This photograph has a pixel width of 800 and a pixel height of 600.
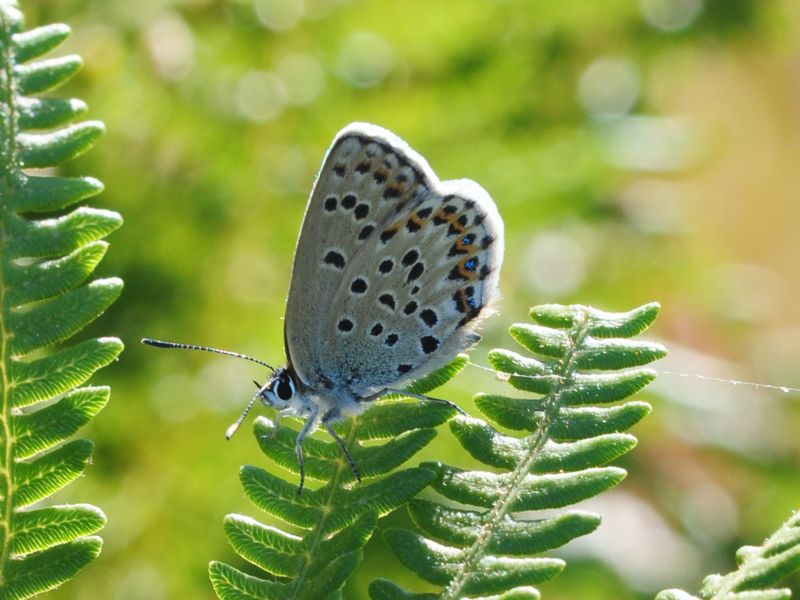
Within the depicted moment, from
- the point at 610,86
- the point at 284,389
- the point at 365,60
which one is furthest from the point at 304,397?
the point at 610,86

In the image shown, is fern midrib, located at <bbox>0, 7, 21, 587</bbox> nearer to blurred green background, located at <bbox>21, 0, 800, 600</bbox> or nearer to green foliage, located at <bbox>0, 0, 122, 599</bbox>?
green foliage, located at <bbox>0, 0, 122, 599</bbox>

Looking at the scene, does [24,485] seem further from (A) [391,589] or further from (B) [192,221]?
(B) [192,221]

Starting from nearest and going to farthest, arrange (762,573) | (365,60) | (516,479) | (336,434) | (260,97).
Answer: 1. (762,573)
2. (516,479)
3. (336,434)
4. (260,97)
5. (365,60)

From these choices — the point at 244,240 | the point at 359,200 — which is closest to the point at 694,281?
the point at 244,240

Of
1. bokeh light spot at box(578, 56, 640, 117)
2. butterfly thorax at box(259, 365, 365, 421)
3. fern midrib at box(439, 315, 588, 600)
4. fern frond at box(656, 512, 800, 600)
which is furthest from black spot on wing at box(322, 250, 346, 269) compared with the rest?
bokeh light spot at box(578, 56, 640, 117)

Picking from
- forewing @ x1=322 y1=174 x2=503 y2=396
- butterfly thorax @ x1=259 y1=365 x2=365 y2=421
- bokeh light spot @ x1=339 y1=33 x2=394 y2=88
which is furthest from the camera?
bokeh light spot @ x1=339 y1=33 x2=394 y2=88

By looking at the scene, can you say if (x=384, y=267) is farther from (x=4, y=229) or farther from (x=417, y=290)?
(x=4, y=229)
